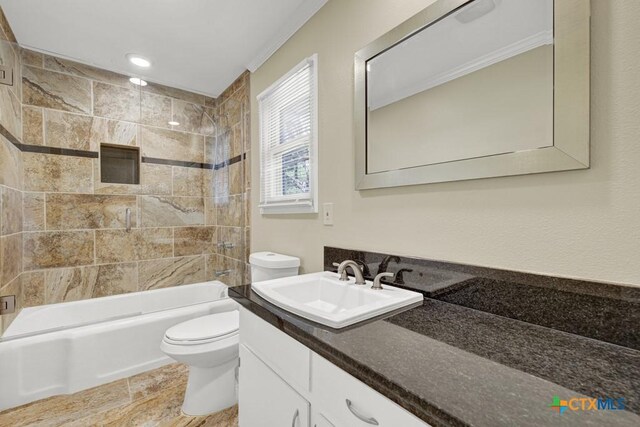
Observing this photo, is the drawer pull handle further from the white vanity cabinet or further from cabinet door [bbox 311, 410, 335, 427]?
cabinet door [bbox 311, 410, 335, 427]

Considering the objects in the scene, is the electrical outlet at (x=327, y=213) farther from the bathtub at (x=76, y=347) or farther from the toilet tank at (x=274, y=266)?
the bathtub at (x=76, y=347)

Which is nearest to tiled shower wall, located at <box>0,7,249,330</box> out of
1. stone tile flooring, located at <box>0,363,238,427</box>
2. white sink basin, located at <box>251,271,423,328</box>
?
stone tile flooring, located at <box>0,363,238,427</box>

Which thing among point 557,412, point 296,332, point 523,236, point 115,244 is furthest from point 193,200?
point 557,412

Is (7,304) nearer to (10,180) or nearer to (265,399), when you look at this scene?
(10,180)

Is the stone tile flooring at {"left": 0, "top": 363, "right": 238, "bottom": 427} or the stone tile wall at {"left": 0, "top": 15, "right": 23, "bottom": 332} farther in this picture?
the stone tile wall at {"left": 0, "top": 15, "right": 23, "bottom": 332}

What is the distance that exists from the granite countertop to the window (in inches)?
42.2

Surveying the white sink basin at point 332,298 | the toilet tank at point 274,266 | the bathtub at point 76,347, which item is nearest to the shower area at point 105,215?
the bathtub at point 76,347

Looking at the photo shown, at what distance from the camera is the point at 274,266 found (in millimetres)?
1825

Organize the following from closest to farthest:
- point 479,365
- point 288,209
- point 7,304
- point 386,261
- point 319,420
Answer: point 479,365 < point 319,420 < point 386,261 < point 7,304 < point 288,209

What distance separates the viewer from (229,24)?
1992 millimetres

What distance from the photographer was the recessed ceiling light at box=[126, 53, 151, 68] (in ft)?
7.86

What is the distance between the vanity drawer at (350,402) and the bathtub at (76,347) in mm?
1786

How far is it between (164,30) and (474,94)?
7.16 ft

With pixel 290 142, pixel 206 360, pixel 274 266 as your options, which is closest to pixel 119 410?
pixel 206 360
